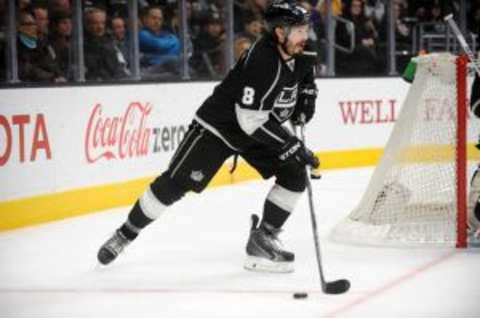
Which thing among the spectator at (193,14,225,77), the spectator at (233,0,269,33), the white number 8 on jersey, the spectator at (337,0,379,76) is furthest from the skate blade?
the spectator at (337,0,379,76)

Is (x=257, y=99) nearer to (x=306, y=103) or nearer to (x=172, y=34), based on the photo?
(x=306, y=103)

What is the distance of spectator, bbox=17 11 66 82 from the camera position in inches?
256

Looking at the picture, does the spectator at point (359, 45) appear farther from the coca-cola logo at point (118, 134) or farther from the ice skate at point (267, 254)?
the ice skate at point (267, 254)

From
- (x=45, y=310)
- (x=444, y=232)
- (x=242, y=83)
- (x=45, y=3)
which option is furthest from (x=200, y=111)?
(x=45, y=3)

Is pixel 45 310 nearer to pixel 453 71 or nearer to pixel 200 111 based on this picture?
pixel 200 111

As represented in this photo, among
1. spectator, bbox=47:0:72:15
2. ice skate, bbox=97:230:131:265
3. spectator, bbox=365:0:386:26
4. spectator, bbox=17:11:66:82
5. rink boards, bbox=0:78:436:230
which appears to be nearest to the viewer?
ice skate, bbox=97:230:131:265

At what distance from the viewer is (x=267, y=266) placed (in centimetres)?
470

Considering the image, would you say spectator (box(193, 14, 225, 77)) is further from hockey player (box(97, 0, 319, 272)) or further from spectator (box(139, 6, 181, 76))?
hockey player (box(97, 0, 319, 272))

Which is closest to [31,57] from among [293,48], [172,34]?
[172,34]

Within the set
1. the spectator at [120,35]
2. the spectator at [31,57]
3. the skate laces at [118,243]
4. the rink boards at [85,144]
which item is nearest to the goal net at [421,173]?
the skate laces at [118,243]

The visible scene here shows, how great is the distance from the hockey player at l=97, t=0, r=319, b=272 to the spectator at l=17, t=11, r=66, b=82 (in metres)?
2.05

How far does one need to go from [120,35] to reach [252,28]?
5.70ft

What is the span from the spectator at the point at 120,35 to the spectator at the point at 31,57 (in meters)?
0.82

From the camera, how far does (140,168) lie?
7.49 metres
